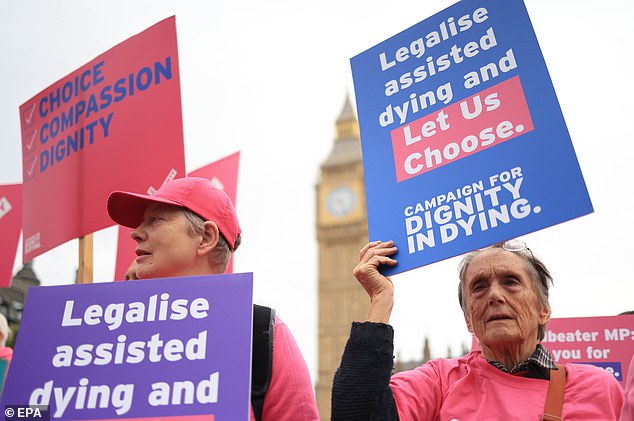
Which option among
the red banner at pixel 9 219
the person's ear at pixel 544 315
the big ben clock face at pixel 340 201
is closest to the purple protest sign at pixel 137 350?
the person's ear at pixel 544 315

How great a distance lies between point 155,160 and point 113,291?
141cm

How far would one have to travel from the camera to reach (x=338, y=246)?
4725 centimetres

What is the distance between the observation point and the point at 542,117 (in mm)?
1508

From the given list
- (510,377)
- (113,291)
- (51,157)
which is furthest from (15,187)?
(510,377)

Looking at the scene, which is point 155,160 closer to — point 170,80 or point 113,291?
point 170,80

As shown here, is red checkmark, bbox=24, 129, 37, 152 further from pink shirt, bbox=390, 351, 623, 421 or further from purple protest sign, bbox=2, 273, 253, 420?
pink shirt, bbox=390, 351, 623, 421

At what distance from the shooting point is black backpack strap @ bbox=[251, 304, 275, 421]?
1.36 metres

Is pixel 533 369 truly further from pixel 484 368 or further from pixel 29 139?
pixel 29 139

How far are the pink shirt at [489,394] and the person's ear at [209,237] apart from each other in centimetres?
50

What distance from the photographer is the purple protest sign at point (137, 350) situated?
121cm

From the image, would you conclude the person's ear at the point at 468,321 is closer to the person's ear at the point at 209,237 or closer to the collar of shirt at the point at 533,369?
the collar of shirt at the point at 533,369

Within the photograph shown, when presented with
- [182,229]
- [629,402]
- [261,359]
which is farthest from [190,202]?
[629,402]

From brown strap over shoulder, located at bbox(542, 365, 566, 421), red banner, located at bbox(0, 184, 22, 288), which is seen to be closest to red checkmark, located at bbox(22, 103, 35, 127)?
red banner, located at bbox(0, 184, 22, 288)

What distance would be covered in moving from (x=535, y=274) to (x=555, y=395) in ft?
0.96
